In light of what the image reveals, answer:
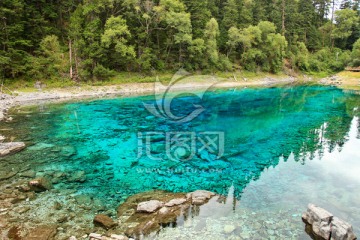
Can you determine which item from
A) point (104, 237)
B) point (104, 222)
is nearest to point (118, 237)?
point (104, 237)

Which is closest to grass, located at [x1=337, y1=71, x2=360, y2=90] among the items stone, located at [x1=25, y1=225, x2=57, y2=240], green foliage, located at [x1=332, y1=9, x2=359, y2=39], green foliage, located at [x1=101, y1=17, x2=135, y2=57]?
green foliage, located at [x1=332, y1=9, x2=359, y2=39]

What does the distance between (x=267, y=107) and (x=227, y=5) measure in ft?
133

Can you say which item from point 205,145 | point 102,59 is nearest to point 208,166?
point 205,145

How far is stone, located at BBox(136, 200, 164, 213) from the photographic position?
30.4 feet

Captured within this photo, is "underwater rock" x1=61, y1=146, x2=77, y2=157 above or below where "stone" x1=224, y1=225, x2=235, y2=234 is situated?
above

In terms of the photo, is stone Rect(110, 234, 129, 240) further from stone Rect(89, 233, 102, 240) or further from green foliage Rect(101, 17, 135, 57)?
green foliage Rect(101, 17, 135, 57)

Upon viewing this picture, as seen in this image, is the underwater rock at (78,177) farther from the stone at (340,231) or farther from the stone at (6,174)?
the stone at (340,231)

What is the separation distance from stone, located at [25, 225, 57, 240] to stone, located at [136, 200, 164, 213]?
2796mm

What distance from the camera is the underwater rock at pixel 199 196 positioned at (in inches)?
394

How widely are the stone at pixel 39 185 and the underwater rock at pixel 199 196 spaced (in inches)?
238

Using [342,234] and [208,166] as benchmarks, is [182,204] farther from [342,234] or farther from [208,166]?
[342,234]

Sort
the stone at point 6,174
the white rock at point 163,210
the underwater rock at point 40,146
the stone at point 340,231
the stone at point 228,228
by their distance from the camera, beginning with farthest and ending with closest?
the underwater rock at point 40,146 < the stone at point 6,174 < the white rock at point 163,210 < the stone at point 228,228 < the stone at point 340,231

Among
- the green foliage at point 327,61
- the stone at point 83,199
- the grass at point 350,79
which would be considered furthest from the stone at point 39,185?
the green foliage at point 327,61

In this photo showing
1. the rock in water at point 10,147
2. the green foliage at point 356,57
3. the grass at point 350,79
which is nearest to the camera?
the rock in water at point 10,147
